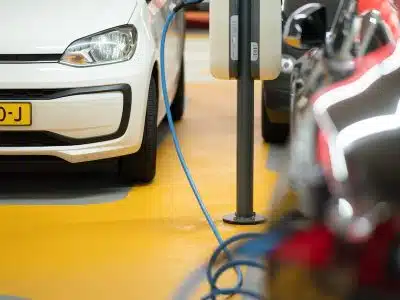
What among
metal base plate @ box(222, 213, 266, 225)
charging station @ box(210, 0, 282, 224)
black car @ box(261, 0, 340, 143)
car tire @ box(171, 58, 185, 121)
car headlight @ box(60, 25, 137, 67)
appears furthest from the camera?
car tire @ box(171, 58, 185, 121)

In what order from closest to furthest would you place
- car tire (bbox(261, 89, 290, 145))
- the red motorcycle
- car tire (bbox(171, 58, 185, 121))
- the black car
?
the red motorcycle
the black car
car tire (bbox(261, 89, 290, 145))
car tire (bbox(171, 58, 185, 121))

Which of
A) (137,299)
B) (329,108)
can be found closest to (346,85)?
(329,108)

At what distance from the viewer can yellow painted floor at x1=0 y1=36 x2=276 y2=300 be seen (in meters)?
4.74

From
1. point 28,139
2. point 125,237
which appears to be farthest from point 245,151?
point 28,139

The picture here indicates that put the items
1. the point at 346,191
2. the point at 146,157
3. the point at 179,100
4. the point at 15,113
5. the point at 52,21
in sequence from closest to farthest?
the point at 346,191
the point at 15,113
the point at 52,21
the point at 146,157
the point at 179,100

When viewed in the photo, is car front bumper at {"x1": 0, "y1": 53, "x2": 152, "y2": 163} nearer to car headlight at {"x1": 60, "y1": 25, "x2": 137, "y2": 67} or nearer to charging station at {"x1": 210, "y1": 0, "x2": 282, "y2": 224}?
car headlight at {"x1": 60, "y1": 25, "x2": 137, "y2": 67}

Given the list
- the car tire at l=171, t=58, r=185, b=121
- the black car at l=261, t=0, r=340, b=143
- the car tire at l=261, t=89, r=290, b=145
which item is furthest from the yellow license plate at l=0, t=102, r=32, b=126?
the car tire at l=171, t=58, r=185, b=121

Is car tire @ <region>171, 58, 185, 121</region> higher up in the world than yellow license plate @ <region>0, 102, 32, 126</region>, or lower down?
lower down

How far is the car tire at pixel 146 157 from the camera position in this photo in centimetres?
642

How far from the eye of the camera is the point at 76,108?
6.02 metres

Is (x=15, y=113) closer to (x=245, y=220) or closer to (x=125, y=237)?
(x=125, y=237)

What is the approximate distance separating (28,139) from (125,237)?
0.99 m

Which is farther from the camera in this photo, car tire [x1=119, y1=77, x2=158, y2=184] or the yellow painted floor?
car tire [x1=119, y1=77, x2=158, y2=184]

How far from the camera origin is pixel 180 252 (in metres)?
5.20
